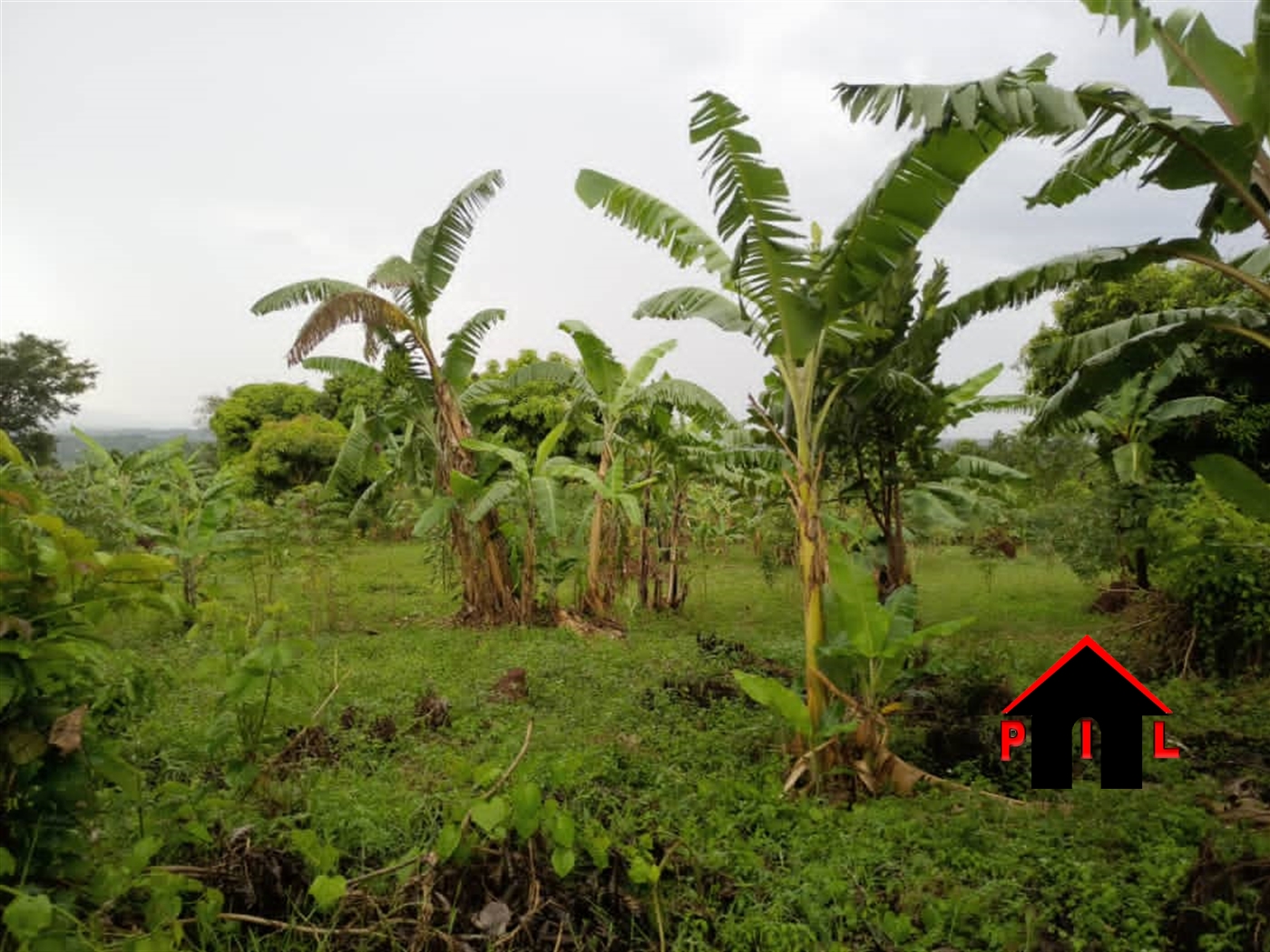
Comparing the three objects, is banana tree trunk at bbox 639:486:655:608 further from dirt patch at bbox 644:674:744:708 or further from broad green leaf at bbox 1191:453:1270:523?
broad green leaf at bbox 1191:453:1270:523

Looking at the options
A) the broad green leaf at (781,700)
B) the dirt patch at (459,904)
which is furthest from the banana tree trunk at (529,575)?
the dirt patch at (459,904)

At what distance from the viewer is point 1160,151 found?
3879 mm

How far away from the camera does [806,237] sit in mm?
4145

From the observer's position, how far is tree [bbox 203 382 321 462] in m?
22.3

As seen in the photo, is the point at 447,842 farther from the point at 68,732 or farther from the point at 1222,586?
the point at 1222,586

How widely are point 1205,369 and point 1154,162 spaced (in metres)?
4.57

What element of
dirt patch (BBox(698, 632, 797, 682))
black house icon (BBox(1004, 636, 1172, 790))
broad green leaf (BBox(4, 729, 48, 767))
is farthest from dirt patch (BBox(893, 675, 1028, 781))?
broad green leaf (BBox(4, 729, 48, 767))

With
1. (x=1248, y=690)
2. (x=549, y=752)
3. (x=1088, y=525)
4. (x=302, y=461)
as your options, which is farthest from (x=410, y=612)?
(x=302, y=461)

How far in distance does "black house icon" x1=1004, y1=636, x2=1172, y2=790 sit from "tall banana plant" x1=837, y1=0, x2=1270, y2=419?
1.86 metres

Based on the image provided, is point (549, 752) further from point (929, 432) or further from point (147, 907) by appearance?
point (929, 432)

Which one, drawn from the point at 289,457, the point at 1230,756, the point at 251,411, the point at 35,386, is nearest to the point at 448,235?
the point at 1230,756

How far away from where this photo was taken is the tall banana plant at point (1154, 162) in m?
3.58

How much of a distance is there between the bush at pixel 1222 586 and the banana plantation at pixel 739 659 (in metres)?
0.03

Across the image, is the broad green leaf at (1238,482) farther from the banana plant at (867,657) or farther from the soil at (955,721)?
the soil at (955,721)
